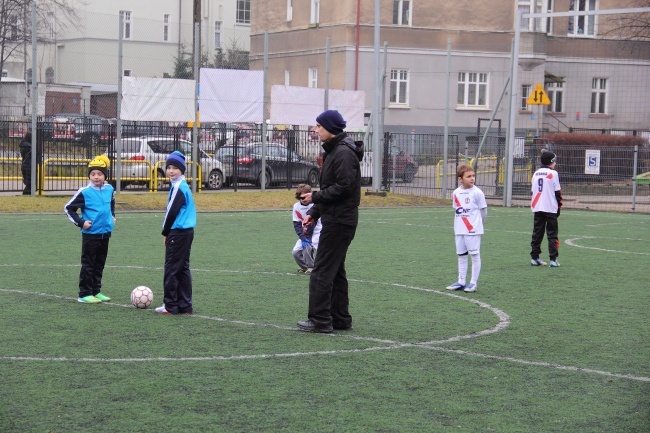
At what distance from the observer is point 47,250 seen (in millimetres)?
15461

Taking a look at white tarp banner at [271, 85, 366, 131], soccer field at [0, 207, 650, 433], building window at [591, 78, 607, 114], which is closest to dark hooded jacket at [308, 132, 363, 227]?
→ soccer field at [0, 207, 650, 433]

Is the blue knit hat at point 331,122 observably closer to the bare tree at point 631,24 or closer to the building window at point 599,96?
the bare tree at point 631,24

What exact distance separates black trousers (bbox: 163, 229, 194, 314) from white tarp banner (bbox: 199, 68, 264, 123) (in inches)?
646

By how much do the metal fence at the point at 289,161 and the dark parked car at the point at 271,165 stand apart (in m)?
0.03

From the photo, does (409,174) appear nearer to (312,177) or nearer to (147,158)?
(312,177)

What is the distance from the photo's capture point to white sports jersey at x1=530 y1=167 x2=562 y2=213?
591 inches

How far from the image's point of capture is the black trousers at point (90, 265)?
35.6 ft

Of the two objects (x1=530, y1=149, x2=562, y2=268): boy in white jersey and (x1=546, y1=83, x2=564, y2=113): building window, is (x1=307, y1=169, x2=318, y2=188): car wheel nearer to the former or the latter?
(x1=530, y1=149, x2=562, y2=268): boy in white jersey

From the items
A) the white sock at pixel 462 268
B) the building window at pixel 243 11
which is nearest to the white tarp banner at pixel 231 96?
the white sock at pixel 462 268

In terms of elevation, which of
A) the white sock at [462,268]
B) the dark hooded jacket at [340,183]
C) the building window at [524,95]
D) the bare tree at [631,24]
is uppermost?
the bare tree at [631,24]

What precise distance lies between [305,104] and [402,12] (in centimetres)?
2289

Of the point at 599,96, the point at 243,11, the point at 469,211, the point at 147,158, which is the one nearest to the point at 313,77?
the point at 599,96

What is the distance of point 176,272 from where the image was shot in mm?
10133

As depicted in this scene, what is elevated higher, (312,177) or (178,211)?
(178,211)
